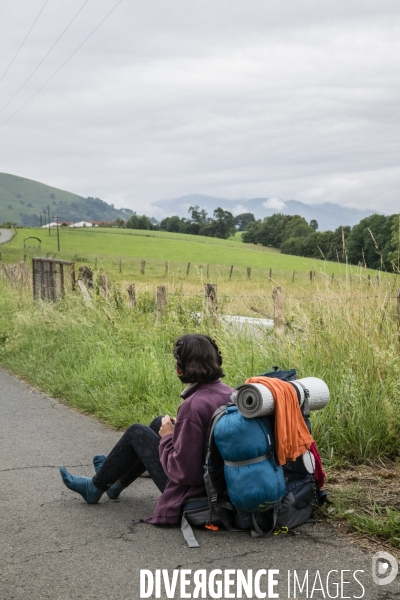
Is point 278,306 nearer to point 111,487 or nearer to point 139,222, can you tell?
point 111,487

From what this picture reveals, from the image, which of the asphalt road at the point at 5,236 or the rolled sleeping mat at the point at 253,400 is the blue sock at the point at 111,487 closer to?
the rolled sleeping mat at the point at 253,400

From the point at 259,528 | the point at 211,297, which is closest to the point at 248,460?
the point at 259,528

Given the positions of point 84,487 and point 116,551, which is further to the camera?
point 84,487

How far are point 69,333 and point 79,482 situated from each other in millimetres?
Result: 6602

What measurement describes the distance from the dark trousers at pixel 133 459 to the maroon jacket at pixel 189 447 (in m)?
0.25

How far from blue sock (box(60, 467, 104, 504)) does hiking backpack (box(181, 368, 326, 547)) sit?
912 mm

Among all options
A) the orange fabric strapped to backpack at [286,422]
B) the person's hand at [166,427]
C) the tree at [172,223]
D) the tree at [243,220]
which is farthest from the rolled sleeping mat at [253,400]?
the tree at [243,220]

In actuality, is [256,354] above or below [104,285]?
below

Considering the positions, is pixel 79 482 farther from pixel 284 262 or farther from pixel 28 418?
pixel 284 262

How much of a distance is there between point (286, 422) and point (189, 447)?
606mm

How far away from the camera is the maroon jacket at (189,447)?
421cm

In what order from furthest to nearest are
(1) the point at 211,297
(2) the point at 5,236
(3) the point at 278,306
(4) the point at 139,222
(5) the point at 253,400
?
(4) the point at 139,222 < (2) the point at 5,236 < (3) the point at 278,306 < (1) the point at 211,297 < (5) the point at 253,400

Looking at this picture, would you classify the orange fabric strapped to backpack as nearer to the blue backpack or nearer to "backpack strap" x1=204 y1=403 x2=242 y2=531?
the blue backpack

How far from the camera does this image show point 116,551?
4145mm
